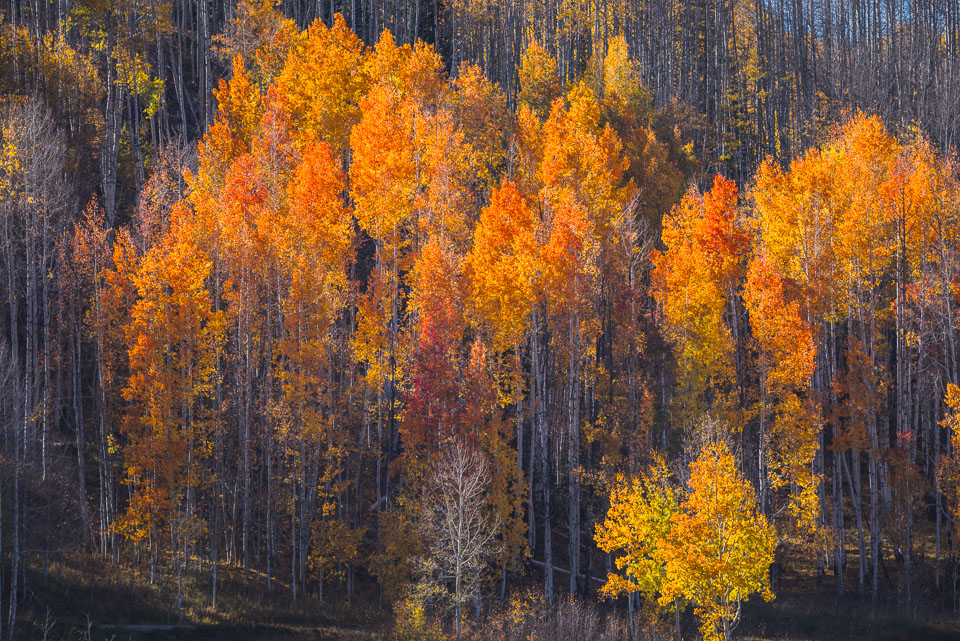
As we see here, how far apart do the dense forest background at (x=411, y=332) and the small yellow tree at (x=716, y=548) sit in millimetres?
741

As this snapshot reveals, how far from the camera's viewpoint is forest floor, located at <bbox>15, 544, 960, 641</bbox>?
21.8m

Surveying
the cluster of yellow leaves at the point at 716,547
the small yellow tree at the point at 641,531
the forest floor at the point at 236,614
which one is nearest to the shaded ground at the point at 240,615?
the forest floor at the point at 236,614

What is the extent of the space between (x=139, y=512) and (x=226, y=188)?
11.3 meters

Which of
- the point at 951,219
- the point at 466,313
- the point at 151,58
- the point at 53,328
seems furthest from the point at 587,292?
the point at 151,58

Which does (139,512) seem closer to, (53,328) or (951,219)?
(53,328)

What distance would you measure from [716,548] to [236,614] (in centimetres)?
1348

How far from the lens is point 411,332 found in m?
29.0

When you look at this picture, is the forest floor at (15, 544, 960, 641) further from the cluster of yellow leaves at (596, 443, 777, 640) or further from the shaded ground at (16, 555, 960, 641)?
the cluster of yellow leaves at (596, 443, 777, 640)

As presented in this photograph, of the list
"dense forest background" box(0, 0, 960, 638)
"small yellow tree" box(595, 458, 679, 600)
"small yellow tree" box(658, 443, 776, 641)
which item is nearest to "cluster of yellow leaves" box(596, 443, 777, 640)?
"small yellow tree" box(658, 443, 776, 641)

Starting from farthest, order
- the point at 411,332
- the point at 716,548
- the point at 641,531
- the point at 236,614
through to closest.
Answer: the point at 411,332 < the point at 641,531 < the point at 236,614 < the point at 716,548

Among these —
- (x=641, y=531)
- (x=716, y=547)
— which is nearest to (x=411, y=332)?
(x=641, y=531)

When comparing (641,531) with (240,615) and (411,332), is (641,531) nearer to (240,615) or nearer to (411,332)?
(411,332)

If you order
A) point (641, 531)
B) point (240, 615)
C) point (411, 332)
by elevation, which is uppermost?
point (411, 332)

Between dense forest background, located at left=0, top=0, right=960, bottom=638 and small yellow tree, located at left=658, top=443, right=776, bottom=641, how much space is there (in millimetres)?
741
